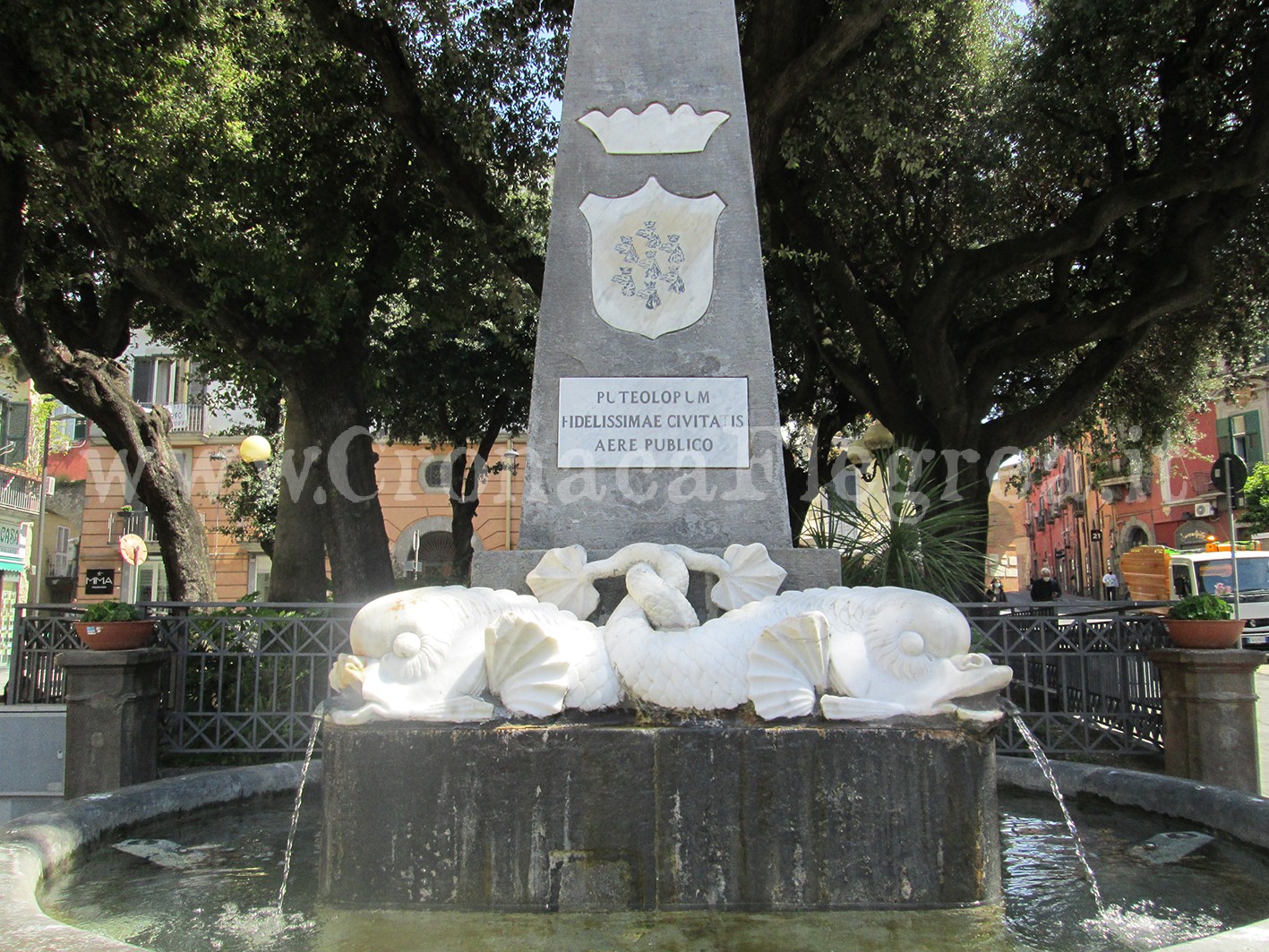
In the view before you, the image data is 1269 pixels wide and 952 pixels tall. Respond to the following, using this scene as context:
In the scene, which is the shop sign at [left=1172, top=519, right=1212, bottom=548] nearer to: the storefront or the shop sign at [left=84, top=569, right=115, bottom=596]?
the shop sign at [left=84, top=569, right=115, bottom=596]

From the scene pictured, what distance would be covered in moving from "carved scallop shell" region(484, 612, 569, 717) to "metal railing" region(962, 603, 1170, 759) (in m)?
4.31

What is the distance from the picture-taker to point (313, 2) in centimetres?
1012

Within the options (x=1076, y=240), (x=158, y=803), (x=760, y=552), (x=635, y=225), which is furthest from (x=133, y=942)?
(x=1076, y=240)

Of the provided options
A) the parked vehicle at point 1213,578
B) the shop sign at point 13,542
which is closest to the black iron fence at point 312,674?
the parked vehicle at point 1213,578

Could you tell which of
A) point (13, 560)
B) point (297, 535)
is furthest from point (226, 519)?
point (297, 535)

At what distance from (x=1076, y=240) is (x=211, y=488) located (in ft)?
93.7

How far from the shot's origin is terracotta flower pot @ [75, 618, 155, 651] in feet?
22.0

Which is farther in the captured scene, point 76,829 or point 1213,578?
point 1213,578

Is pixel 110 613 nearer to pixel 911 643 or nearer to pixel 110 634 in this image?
pixel 110 634

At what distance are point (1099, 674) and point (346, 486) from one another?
25.2ft

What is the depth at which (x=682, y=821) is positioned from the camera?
3334 millimetres

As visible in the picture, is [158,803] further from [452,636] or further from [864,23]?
[864,23]

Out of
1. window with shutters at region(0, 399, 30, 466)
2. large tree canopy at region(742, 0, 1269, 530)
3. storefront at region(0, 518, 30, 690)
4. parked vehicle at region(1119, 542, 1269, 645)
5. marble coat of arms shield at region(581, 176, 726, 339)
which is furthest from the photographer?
window with shutters at region(0, 399, 30, 466)

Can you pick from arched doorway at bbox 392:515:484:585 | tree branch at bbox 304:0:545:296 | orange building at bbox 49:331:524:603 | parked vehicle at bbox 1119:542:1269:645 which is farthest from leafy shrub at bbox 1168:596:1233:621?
arched doorway at bbox 392:515:484:585
